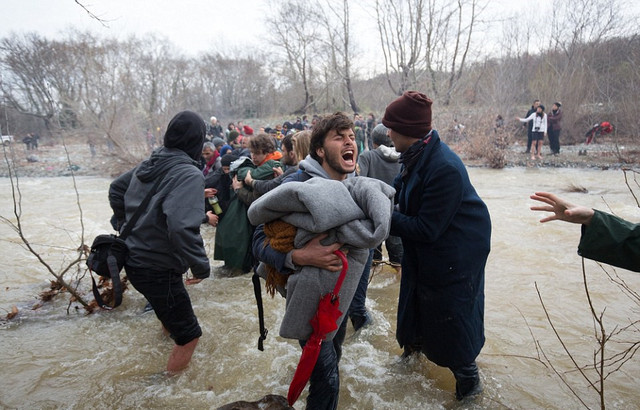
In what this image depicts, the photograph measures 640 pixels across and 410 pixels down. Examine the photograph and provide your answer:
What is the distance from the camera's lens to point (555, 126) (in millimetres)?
14227

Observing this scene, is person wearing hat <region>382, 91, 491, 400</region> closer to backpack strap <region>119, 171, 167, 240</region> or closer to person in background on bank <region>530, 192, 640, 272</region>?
person in background on bank <region>530, 192, 640, 272</region>

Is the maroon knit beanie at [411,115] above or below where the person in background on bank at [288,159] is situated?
above

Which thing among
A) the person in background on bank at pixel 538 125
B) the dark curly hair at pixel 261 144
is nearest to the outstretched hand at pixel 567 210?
the dark curly hair at pixel 261 144

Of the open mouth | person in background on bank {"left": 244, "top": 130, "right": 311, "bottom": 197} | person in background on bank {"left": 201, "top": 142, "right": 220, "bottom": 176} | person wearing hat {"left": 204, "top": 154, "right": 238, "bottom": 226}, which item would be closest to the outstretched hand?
the open mouth

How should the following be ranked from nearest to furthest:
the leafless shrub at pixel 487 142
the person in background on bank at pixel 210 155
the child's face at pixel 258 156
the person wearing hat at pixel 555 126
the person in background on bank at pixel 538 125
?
1. the child's face at pixel 258 156
2. the person in background on bank at pixel 210 155
3. the leafless shrub at pixel 487 142
4. the person in background on bank at pixel 538 125
5. the person wearing hat at pixel 555 126

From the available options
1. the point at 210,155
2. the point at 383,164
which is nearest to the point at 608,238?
the point at 383,164

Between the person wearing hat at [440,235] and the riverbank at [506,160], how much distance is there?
Answer: 32.0 ft

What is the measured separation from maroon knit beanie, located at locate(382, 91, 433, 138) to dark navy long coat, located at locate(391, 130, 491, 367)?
0.09m

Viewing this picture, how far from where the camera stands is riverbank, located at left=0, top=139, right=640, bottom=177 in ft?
40.9

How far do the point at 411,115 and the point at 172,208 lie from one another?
5.11 ft

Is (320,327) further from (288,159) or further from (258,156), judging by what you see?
(258,156)

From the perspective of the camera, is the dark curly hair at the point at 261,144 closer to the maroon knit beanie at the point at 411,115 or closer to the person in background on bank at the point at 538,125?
the maroon knit beanie at the point at 411,115

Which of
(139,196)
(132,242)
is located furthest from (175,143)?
(132,242)

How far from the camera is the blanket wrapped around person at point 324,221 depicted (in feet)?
5.46
